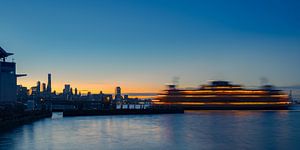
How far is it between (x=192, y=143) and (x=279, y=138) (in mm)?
13792

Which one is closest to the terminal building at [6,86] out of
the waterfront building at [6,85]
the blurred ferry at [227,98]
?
the waterfront building at [6,85]

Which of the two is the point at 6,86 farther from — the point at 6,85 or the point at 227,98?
the point at 227,98

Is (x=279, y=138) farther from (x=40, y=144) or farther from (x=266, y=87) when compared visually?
(x=266, y=87)

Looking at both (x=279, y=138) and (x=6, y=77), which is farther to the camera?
(x=6, y=77)

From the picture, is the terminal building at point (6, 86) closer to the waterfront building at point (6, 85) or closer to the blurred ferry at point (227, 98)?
the waterfront building at point (6, 85)

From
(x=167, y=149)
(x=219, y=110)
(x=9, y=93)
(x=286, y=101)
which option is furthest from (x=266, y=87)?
(x=167, y=149)

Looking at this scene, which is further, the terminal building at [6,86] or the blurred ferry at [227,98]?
the blurred ferry at [227,98]

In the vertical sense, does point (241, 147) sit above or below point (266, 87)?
below

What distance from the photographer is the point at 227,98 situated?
503ft

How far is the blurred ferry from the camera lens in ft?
498

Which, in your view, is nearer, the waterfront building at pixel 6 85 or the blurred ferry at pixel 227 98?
the waterfront building at pixel 6 85

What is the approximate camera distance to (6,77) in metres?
103

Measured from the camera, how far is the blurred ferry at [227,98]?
A: 5974 inches

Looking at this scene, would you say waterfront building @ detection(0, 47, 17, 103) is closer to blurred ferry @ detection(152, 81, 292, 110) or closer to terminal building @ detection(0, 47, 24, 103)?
terminal building @ detection(0, 47, 24, 103)
